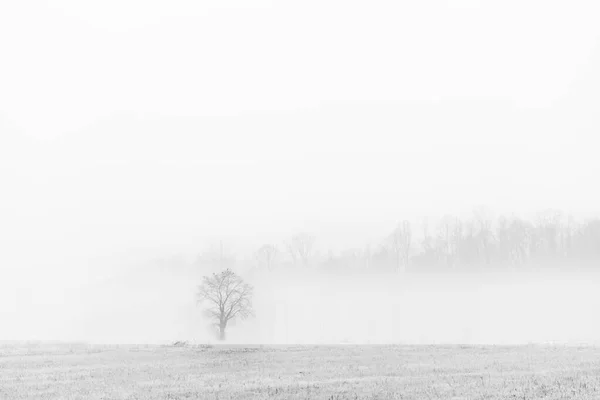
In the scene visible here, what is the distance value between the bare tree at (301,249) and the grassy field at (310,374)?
145 ft

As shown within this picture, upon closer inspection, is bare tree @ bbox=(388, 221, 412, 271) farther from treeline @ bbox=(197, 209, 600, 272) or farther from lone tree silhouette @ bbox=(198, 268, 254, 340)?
lone tree silhouette @ bbox=(198, 268, 254, 340)

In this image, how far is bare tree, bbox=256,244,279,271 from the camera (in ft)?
308

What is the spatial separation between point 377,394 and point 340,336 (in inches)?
2130

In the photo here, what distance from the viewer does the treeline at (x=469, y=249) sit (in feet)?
262

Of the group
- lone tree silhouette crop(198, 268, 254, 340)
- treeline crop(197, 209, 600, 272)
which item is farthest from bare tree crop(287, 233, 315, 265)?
lone tree silhouette crop(198, 268, 254, 340)

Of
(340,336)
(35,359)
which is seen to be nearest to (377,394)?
(35,359)

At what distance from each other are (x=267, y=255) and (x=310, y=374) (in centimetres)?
6357

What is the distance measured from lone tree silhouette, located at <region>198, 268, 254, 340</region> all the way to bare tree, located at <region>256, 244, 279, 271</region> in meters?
23.9

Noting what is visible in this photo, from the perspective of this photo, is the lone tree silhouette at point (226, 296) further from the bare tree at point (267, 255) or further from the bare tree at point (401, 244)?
the bare tree at point (401, 244)

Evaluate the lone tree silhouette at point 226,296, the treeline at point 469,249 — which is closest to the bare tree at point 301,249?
the treeline at point 469,249

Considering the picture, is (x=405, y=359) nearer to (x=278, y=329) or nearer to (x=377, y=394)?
(x=377, y=394)

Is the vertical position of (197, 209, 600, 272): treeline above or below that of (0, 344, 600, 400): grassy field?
above

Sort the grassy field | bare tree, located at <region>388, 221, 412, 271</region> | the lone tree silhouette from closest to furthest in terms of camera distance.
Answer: the grassy field < the lone tree silhouette < bare tree, located at <region>388, 221, 412, 271</region>

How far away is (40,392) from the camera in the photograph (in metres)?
27.7
